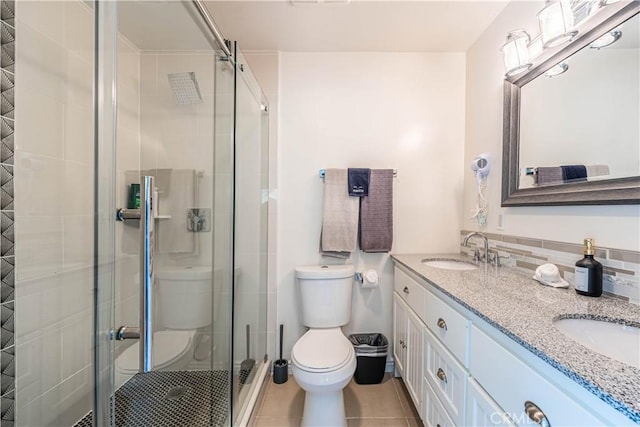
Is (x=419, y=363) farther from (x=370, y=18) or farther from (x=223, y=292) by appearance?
(x=370, y=18)

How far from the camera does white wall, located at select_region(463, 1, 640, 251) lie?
101 cm

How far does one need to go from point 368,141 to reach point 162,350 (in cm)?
174

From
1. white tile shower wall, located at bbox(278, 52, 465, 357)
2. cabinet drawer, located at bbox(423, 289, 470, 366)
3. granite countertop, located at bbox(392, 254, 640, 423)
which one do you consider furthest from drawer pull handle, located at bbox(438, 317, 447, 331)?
white tile shower wall, located at bbox(278, 52, 465, 357)

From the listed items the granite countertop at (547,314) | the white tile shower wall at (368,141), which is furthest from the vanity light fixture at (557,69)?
the granite countertop at (547,314)

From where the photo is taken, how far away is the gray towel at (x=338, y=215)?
77.1 inches

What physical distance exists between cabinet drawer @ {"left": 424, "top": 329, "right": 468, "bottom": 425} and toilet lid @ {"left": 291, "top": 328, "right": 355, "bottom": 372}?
0.39m

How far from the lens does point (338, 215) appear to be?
196cm

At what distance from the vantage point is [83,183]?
50.7 inches

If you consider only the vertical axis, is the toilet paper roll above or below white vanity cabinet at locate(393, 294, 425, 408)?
above

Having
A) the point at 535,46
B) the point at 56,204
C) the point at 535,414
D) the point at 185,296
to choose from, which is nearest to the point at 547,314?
the point at 535,414

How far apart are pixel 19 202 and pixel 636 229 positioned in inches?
84.3

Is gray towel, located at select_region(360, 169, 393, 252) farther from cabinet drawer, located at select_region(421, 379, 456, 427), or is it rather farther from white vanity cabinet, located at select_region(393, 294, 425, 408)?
cabinet drawer, located at select_region(421, 379, 456, 427)

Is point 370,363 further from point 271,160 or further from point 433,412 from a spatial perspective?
point 271,160

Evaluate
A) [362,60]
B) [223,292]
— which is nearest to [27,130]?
[223,292]
